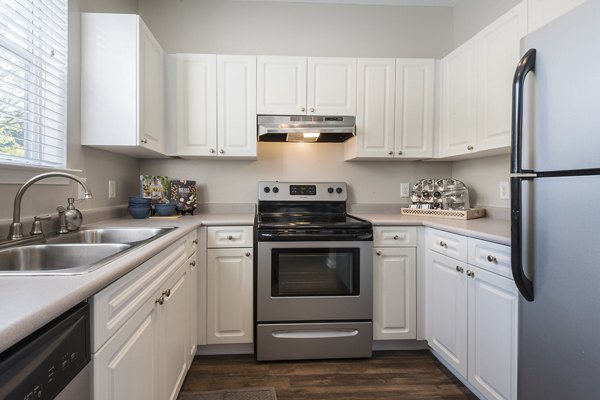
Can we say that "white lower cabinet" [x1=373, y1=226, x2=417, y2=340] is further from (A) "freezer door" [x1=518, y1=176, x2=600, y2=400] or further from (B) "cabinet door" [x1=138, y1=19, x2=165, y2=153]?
(B) "cabinet door" [x1=138, y1=19, x2=165, y2=153]

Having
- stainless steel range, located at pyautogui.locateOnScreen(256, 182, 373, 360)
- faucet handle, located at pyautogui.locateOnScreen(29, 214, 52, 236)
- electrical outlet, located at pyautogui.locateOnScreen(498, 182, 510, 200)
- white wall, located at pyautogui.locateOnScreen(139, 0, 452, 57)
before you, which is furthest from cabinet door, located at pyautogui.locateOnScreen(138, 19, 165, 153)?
electrical outlet, located at pyautogui.locateOnScreen(498, 182, 510, 200)

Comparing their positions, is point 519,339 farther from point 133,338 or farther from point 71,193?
point 71,193

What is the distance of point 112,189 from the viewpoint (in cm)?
208

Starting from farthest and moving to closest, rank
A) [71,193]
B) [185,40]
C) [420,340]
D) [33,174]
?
[185,40], [420,340], [71,193], [33,174]

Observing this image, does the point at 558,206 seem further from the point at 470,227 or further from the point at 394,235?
the point at 394,235

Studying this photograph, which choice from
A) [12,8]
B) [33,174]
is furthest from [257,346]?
[12,8]

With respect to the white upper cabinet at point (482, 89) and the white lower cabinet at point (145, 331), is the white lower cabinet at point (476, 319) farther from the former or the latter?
the white lower cabinet at point (145, 331)

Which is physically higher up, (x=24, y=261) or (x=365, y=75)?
(x=365, y=75)

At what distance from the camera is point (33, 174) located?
1.36m

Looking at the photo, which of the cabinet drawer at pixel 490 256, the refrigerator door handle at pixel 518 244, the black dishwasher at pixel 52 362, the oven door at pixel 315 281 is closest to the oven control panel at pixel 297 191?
the oven door at pixel 315 281

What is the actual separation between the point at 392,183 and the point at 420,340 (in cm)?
126

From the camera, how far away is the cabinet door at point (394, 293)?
6.76ft

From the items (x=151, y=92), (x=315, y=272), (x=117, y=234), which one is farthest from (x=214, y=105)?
(x=315, y=272)

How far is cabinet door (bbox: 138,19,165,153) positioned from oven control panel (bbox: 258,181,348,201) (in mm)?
812
